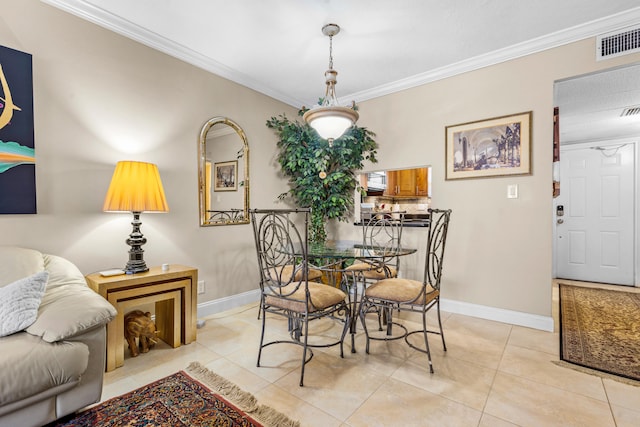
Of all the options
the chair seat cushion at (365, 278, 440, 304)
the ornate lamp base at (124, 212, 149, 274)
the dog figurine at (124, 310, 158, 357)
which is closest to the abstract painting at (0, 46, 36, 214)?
the ornate lamp base at (124, 212, 149, 274)

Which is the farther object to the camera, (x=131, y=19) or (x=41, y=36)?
(x=131, y=19)

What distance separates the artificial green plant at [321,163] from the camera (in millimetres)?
3566

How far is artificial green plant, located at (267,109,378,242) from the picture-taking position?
3566 millimetres

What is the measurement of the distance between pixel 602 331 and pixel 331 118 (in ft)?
9.87

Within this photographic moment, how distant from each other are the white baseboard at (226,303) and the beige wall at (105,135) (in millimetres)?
66

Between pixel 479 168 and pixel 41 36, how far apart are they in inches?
145

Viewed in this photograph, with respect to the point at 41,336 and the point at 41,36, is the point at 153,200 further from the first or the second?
the point at 41,36

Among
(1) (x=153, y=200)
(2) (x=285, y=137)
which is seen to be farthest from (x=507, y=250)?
(1) (x=153, y=200)

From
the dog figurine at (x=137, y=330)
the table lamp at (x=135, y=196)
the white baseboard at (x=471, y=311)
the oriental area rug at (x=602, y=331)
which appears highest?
the table lamp at (x=135, y=196)

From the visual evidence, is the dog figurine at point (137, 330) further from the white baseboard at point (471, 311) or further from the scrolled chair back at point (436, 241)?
the scrolled chair back at point (436, 241)

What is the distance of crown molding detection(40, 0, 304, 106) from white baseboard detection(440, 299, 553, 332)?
3183 millimetres

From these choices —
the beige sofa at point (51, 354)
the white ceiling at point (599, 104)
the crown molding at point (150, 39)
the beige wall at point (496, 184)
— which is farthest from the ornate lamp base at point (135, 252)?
the white ceiling at point (599, 104)

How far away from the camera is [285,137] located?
143 inches

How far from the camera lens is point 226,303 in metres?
3.09
